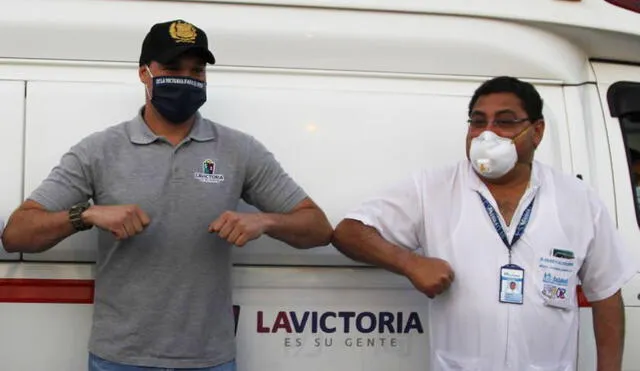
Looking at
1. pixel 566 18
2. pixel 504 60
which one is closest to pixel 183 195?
pixel 504 60

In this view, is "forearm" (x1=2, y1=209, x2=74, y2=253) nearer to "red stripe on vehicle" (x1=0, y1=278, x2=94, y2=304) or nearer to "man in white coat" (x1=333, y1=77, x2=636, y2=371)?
"red stripe on vehicle" (x1=0, y1=278, x2=94, y2=304)

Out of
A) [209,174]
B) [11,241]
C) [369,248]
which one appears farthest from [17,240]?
[369,248]

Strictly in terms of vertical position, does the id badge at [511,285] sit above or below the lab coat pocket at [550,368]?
above

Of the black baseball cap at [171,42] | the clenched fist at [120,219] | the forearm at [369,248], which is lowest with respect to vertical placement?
the forearm at [369,248]

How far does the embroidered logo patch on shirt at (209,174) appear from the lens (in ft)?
7.80

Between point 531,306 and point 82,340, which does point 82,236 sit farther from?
point 531,306

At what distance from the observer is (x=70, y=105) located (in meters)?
2.62

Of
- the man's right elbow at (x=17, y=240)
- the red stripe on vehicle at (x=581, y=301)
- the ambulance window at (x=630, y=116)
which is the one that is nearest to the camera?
the man's right elbow at (x=17, y=240)

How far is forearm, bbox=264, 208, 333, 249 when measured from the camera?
7.81 ft

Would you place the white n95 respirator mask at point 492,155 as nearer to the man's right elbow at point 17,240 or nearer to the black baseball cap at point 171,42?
the black baseball cap at point 171,42

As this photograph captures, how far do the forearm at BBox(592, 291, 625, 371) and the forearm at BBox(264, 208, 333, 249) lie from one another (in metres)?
0.94

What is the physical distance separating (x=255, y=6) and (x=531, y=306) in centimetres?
141

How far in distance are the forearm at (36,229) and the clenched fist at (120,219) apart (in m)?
0.10

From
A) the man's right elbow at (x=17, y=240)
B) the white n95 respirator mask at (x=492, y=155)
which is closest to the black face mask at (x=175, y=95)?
the man's right elbow at (x=17, y=240)
